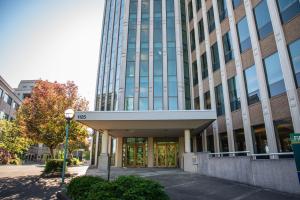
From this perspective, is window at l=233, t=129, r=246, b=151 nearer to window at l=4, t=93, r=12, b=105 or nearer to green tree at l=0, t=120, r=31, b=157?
green tree at l=0, t=120, r=31, b=157

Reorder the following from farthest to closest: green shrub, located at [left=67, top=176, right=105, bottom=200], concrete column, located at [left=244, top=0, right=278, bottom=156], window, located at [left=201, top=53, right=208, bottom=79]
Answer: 1. window, located at [left=201, top=53, right=208, bottom=79]
2. concrete column, located at [left=244, top=0, right=278, bottom=156]
3. green shrub, located at [left=67, top=176, right=105, bottom=200]

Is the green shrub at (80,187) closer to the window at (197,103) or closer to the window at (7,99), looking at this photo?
the window at (197,103)

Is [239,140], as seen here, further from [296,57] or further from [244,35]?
[244,35]

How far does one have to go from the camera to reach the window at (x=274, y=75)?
44.6 feet

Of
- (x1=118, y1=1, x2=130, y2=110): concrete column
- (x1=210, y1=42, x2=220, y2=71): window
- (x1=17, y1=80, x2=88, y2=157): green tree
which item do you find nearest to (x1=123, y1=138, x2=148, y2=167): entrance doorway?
(x1=118, y1=1, x2=130, y2=110): concrete column

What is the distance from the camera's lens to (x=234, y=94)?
17938 millimetres

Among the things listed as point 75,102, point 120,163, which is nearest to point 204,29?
point 75,102

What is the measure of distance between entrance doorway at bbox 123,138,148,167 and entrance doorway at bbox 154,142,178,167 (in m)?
1.35

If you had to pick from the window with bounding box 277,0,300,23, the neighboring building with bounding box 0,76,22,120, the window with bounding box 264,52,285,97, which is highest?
the neighboring building with bounding box 0,76,22,120

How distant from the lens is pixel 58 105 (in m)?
21.5

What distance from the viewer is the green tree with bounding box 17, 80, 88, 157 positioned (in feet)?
66.8

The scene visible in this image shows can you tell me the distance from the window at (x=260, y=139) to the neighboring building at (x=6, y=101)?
49.1 metres

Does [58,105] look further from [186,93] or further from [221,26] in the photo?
[221,26]

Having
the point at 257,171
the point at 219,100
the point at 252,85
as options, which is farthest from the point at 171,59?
the point at 257,171
